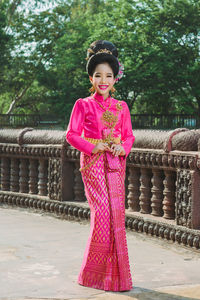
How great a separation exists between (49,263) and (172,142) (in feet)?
5.70

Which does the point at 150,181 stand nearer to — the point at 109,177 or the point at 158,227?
the point at 158,227

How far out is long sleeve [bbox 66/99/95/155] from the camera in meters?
4.00

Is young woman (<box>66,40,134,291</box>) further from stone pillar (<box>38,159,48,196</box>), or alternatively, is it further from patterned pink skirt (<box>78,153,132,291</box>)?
stone pillar (<box>38,159,48,196</box>)

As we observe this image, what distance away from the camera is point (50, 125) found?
38.5 metres

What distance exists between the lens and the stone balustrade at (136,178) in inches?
204

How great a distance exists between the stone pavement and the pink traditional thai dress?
0.12 meters

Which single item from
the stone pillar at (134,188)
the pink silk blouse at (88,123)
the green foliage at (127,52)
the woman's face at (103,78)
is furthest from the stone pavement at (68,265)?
the green foliage at (127,52)

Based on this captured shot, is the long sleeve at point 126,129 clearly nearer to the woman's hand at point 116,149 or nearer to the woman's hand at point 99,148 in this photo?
the woman's hand at point 116,149

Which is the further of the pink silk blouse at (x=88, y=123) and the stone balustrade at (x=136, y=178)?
the stone balustrade at (x=136, y=178)

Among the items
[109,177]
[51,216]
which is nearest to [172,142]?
[109,177]

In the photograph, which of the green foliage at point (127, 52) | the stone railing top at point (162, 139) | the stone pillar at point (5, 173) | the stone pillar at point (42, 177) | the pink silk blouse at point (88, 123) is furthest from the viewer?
the green foliage at point (127, 52)

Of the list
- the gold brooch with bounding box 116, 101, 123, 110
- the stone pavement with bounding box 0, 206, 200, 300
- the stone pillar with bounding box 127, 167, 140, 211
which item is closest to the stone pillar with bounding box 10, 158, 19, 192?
the stone pavement with bounding box 0, 206, 200, 300

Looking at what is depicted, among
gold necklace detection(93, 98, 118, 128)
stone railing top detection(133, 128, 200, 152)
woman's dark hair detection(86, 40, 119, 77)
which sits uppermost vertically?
woman's dark hair detection(86, 40, 119, 77)

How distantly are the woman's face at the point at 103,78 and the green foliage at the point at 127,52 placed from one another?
3075cm
